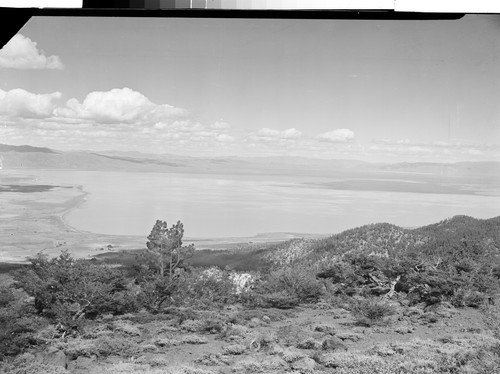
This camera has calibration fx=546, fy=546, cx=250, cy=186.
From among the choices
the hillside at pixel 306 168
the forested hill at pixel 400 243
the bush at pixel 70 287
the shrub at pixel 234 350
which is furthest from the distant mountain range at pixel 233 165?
the shrub at pixel 234 350

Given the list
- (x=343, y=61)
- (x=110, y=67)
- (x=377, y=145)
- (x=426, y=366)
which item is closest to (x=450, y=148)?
(x=377, y=145)

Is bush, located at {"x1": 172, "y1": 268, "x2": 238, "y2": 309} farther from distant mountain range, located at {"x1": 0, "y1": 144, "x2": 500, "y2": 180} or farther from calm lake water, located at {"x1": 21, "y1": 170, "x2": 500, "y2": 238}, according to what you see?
distant mountain range, located at {"x1": 0, "y1": 144, "x2": 500, "y2": 180}

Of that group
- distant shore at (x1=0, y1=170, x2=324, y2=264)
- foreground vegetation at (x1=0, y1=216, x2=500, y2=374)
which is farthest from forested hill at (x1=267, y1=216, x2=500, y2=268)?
distant shore at (x1=0, y1=170, x2=324, y2=264)

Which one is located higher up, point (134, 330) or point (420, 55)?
point (420, 55)

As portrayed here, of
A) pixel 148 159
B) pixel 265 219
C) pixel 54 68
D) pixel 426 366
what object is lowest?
pixel 426 366

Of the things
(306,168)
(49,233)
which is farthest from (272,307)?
(49,233)

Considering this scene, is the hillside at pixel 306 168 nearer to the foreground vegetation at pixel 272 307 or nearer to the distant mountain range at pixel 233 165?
the distant mountain range at pixel 233 165

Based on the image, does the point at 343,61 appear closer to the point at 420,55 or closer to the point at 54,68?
the point at 420,55
